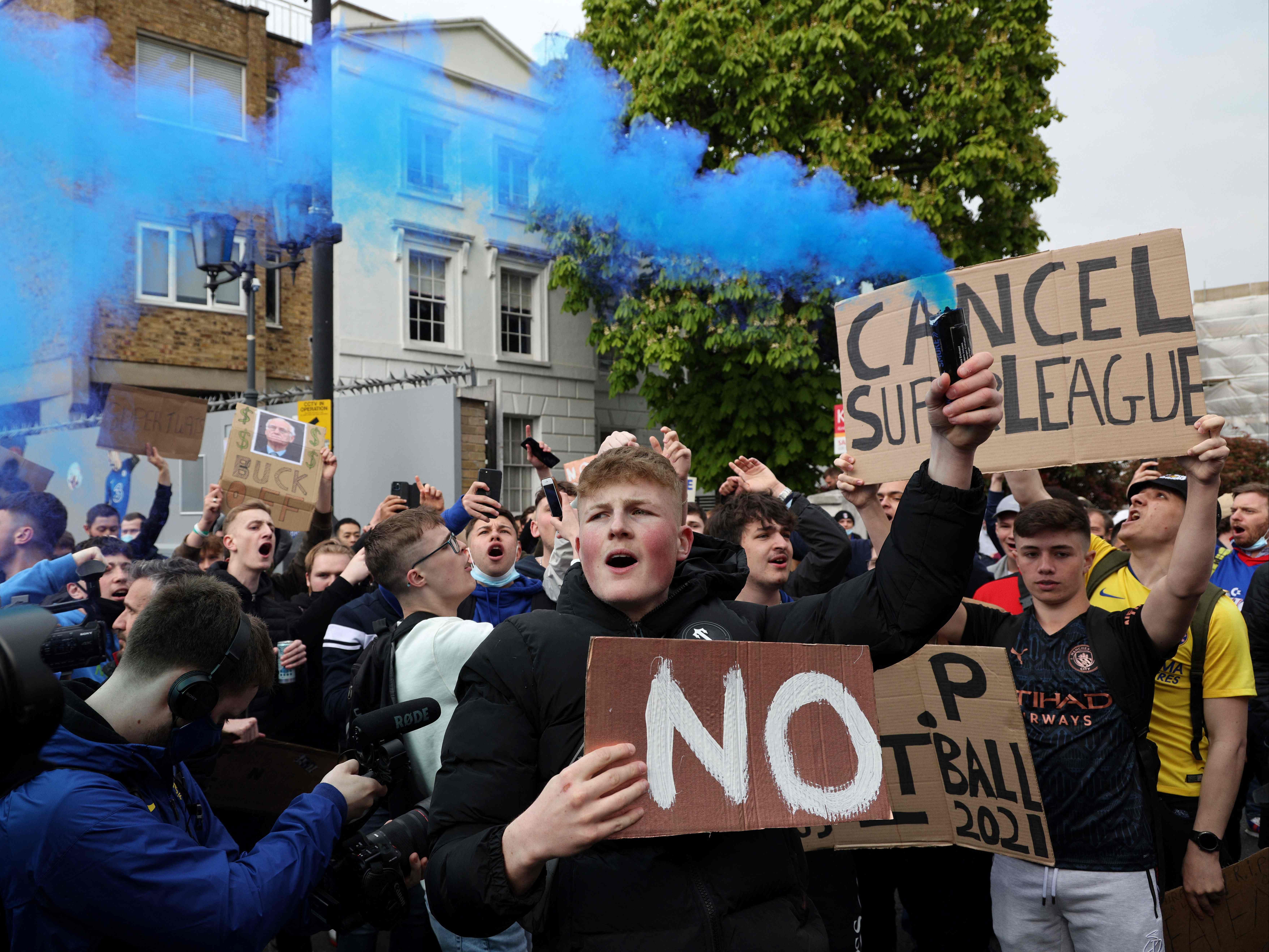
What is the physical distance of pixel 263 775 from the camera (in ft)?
11.6

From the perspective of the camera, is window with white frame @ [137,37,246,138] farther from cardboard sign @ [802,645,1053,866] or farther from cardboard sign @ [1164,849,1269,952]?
cardboard sign @ [1164,849,1269,952]

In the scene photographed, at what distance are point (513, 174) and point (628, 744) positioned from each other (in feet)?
25.8

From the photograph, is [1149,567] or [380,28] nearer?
[1149,567]

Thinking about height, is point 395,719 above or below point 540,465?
below

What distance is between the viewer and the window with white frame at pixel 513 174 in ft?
27.5

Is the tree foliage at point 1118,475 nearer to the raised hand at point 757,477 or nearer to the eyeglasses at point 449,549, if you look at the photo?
the raised hand at point 757,477

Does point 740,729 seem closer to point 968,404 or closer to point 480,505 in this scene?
point 968,404

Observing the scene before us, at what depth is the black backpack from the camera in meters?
3.21

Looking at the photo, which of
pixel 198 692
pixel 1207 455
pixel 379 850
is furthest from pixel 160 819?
pixel 1207 455

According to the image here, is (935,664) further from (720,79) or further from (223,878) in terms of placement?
(720,79)

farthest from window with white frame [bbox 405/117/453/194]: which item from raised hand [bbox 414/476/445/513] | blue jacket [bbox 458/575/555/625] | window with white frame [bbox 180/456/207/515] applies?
window with white frame [bbox 180/456/207/515]

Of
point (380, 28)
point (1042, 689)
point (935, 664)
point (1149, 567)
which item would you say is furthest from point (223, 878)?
point (380, 28)

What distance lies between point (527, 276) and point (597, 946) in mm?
16180

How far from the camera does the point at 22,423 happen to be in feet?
27.9
